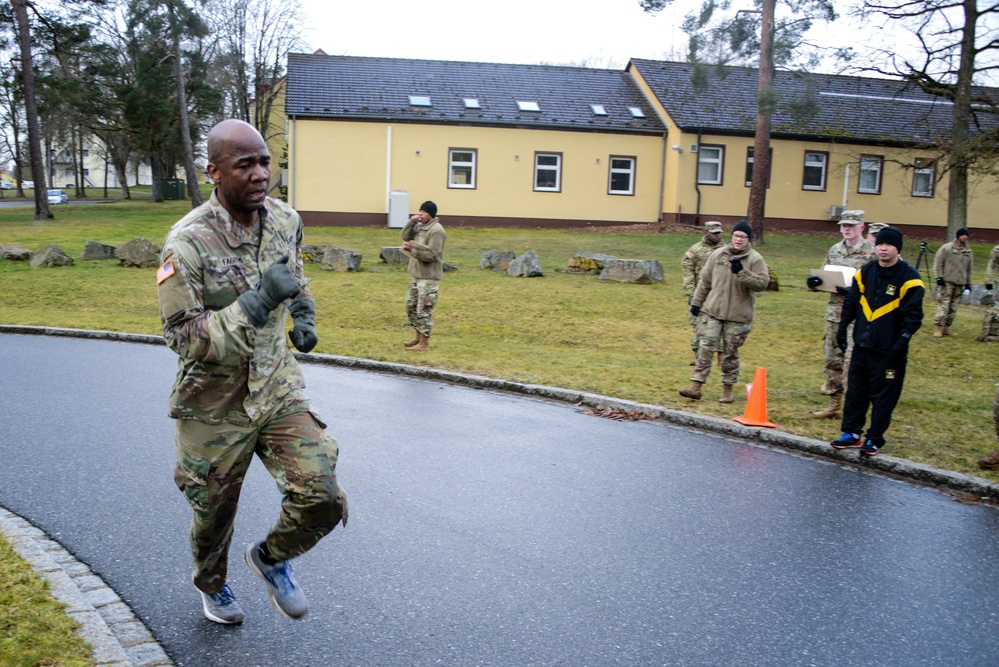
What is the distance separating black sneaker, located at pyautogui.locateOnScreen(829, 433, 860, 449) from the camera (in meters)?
7.70

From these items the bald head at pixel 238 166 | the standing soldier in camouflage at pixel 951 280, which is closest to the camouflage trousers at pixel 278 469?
the bald head at pixel 238 166

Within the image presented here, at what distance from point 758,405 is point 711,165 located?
98.2ft

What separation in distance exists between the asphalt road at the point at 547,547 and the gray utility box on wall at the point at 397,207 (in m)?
26.0

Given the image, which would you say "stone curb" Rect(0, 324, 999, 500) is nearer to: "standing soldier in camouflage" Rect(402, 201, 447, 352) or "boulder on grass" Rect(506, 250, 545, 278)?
"standing soldier in camouflage" Rect(402, 201, 447, 352)

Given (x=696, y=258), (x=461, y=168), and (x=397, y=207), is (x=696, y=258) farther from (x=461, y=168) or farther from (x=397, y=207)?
(x=461, y=168)

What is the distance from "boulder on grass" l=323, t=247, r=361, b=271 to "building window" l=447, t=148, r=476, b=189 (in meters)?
14.9

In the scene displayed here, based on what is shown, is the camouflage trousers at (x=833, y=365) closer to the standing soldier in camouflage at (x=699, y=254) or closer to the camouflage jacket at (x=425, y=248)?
the standing soldier in camouflage at (x=699, y=254)

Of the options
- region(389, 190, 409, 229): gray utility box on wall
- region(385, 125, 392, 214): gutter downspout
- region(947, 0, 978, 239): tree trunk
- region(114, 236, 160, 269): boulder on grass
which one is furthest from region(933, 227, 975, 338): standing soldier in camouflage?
region(385, 125, 392, 214): gutter downspout

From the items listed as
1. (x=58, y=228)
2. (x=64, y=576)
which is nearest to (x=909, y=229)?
(x=58, y=228)

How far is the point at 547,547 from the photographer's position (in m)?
5.20

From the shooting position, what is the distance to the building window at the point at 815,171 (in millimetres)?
37875

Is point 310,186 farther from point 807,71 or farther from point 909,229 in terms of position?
point 909,229

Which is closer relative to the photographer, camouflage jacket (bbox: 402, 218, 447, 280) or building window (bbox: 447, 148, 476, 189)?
camouflage jacket (bbox: 402, 218, 447, 280)

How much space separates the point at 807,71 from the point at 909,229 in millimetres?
14075
